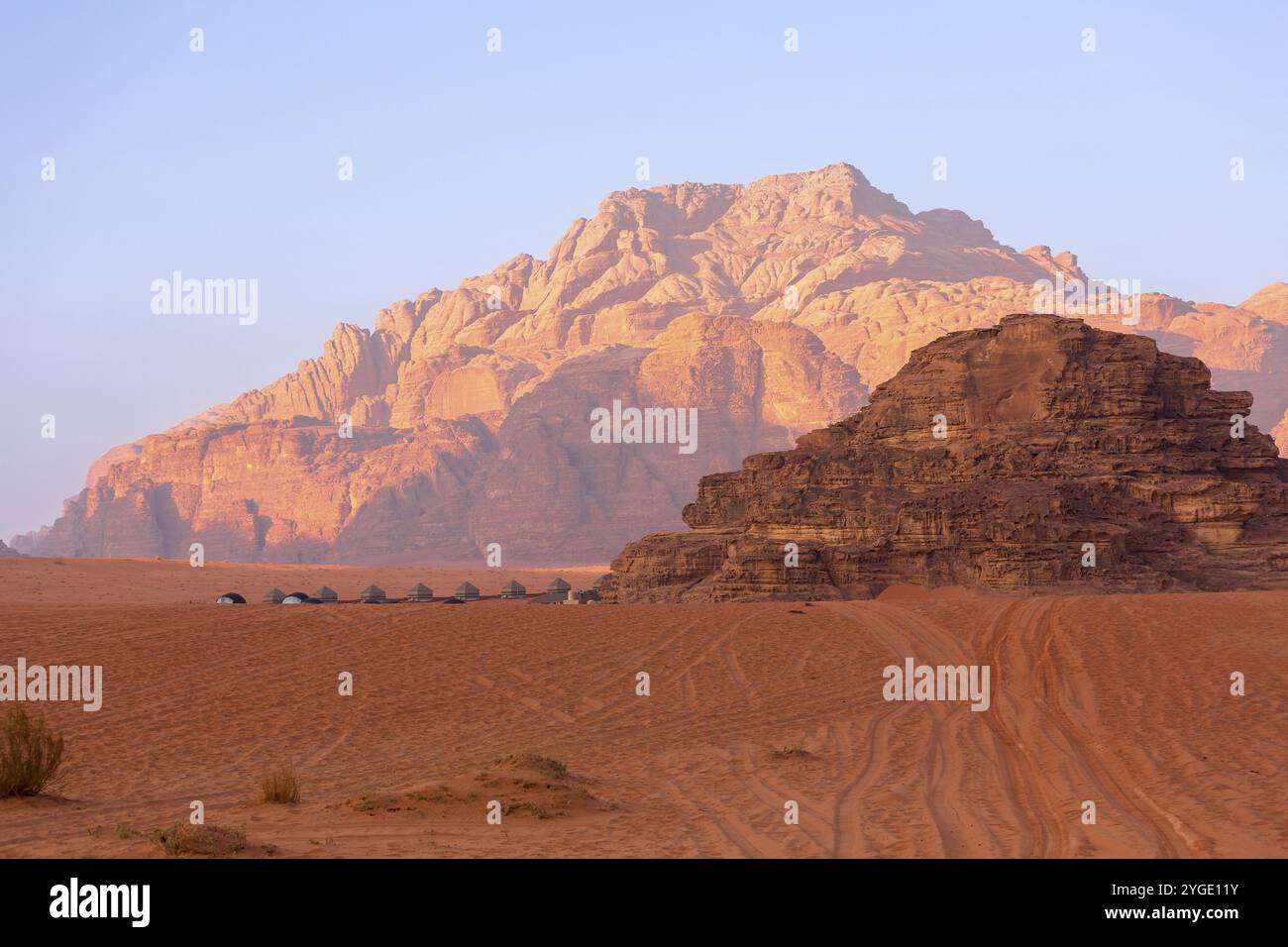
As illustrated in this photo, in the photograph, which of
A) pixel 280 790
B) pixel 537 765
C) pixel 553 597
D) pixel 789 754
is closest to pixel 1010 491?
pixel 553 597

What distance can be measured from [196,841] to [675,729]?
459 inches

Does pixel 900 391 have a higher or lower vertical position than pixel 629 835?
higher

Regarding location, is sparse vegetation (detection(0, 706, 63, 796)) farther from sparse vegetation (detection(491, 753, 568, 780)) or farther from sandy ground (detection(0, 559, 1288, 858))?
sparse vegetation (detection(491, 753, 568, 780))

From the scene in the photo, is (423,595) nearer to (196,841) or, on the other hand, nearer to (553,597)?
(553,597)

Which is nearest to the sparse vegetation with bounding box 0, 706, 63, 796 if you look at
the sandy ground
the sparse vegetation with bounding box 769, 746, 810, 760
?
the sandy ground

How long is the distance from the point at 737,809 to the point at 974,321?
604ft

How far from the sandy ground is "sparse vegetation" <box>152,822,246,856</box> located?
0.79 feet

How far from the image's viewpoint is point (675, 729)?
21109mm

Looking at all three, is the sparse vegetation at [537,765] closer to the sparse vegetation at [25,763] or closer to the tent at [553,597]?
the sparse vegetation at [25,763]

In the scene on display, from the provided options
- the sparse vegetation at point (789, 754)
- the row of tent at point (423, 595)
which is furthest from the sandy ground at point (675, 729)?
the row of tent at point (423, 595)

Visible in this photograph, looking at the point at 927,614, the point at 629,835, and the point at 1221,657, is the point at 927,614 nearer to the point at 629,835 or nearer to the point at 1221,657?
the point at 1221,657

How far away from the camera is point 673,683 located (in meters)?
25.9

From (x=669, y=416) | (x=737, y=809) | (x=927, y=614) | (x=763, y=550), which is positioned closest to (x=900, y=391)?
(x=763, y=550)

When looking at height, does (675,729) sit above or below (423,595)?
above
